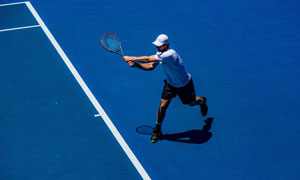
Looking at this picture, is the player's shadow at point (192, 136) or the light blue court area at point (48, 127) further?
the player's shadow at point (192, 136)

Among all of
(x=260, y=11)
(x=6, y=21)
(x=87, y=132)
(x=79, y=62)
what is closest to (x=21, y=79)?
(x=79, y=62)

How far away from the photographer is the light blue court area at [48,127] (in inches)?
258

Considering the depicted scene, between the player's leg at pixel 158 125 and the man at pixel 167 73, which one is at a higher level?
the man at pixel 167 73

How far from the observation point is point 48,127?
746 cm

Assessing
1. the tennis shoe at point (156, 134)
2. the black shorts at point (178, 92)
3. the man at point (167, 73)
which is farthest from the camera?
the tennis shoe at point (156, 134)

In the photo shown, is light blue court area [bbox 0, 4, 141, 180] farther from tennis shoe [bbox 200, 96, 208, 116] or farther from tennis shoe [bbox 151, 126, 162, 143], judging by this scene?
tennis shoe [bbox 200, 96, 208, 116]

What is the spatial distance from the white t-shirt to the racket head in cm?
113

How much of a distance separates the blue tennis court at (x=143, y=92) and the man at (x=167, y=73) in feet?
A: 2.01

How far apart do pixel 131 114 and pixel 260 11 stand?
6861 millimetres

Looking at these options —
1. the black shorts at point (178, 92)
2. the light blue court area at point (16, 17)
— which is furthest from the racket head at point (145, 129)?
the light blue court area at point (16, 17)

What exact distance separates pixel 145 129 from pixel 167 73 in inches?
52.5

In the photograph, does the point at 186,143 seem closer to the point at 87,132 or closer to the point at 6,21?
the point at 87,132

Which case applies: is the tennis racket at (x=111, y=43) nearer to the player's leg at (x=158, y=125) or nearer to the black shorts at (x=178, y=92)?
the black shorts at (x=178, y=92)

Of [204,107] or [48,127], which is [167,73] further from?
[48,127]
